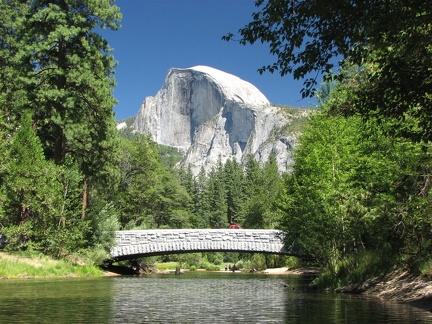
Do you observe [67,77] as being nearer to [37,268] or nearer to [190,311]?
[37,268]

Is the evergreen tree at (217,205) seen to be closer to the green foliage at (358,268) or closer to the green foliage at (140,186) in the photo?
the green foliage at (140,186)

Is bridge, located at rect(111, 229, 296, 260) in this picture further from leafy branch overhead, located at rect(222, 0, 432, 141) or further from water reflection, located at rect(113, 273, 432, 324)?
leafy branch overhead, located at rect(222, 0, 432, 141)

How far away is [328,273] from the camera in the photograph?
2383 centimetres

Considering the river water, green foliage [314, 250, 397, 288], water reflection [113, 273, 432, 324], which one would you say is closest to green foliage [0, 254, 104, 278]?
the river water

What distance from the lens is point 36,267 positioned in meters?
29.3

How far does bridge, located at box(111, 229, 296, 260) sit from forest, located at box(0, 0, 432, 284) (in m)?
2.59

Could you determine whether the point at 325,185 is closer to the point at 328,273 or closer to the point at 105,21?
the point at 328,273

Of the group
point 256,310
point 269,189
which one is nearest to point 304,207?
point 256,310

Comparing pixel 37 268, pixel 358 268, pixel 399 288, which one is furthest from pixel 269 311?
pixel 37 268

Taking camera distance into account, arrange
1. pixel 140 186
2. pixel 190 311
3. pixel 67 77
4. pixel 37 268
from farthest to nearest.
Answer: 1. pixel 140 186
2. pixel 67 77
3. pixel 37 268
4. pixel 190 311

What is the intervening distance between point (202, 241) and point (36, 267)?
549 inches

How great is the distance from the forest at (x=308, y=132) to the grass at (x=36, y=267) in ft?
3.60

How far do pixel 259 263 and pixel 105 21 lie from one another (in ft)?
126

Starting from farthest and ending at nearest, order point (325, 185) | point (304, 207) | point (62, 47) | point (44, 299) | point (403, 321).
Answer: point (62, 47) < point (304, 207) < point (325, 185) < point (44, 299) < point (403, 321)
